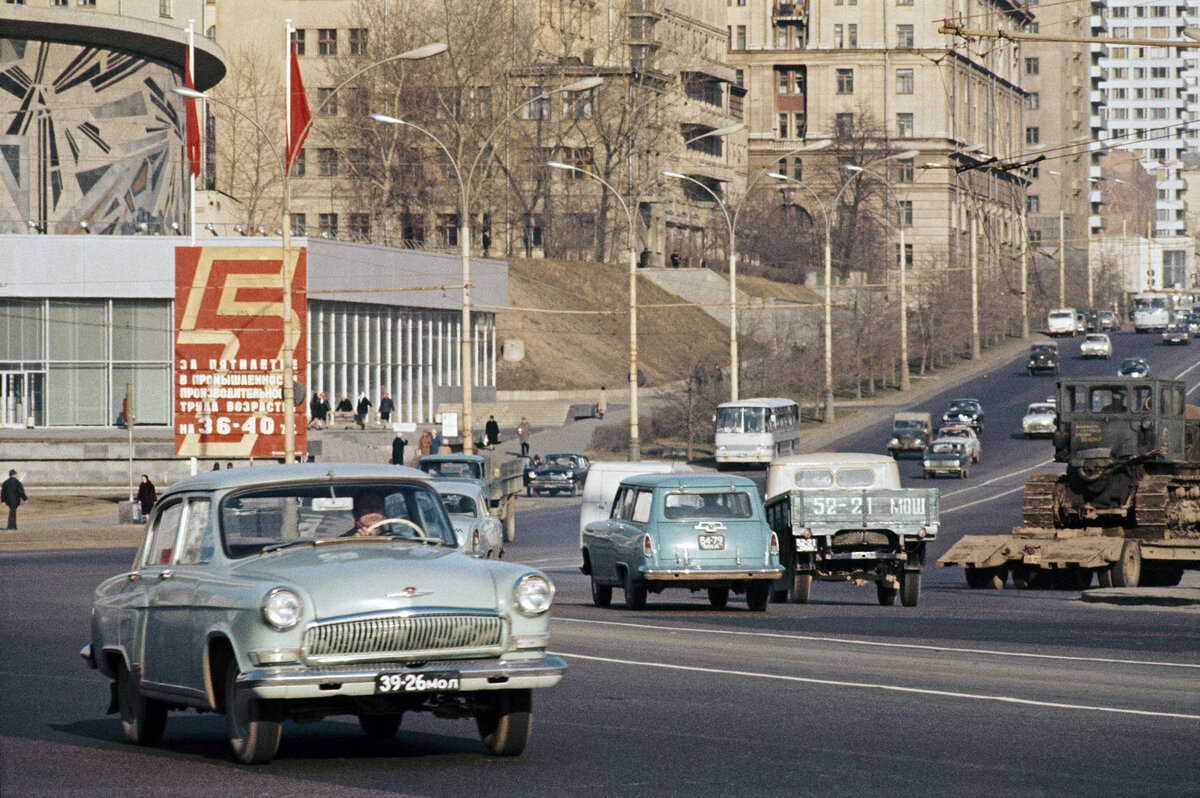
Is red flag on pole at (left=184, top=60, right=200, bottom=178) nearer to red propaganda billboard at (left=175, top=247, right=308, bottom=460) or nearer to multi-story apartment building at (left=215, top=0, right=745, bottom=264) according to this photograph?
red propaganda billboard at (left=175, top=247, right=308, bottom=460)

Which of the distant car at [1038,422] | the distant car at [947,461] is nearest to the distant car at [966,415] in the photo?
the distant car at [1038,422]

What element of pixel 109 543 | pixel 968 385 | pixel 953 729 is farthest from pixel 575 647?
pixel 968 385

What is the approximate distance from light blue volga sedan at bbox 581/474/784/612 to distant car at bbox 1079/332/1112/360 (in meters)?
83.1

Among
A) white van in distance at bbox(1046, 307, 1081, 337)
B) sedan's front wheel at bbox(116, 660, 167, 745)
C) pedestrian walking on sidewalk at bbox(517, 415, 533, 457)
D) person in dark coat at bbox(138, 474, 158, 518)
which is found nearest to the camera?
sedan's front wheel at bbox(116, 660, 167, 745)

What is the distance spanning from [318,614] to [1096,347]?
9761cm

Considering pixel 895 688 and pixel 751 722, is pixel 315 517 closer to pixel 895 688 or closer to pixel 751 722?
pixel 751 722

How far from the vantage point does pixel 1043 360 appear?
323 feet

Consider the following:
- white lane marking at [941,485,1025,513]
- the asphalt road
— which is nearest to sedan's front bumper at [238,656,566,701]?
the asphalt road

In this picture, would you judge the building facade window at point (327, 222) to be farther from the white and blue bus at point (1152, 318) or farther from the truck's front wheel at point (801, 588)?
the truck's front wheel at point (801, 588)

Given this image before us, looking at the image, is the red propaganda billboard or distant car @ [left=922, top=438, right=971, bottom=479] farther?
distant car @ [left=922, top=438, right=971, bottom=479]

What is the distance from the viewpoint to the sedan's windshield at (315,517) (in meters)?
10.6

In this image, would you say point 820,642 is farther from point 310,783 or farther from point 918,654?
point 310,783

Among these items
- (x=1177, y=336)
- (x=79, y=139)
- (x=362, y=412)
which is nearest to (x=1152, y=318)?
(x=1177, y=336)

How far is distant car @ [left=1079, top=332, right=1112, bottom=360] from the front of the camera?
10219cm
